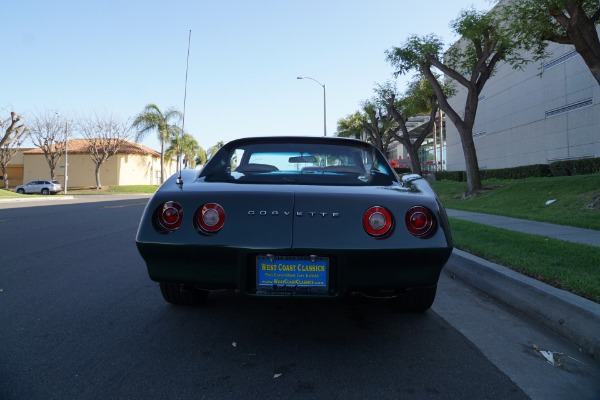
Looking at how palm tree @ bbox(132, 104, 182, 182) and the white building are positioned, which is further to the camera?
palm tree @ bbox(132, 104, 182, 182)

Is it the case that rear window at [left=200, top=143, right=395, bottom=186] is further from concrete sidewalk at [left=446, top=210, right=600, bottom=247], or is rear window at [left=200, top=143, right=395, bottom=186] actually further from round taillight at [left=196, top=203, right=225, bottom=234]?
concrete sidewalk at [left=446, top=210, right=600, bottom=247]

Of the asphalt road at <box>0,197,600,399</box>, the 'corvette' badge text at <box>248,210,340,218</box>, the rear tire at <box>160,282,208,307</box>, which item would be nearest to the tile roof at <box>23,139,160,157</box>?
the asphalt road at <box>0,197,600,399</box>

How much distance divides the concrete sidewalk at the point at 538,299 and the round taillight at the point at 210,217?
258 centimetres

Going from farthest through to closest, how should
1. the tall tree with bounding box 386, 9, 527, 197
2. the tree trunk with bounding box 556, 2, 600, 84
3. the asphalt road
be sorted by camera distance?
1. the tall tree with bounding box 386, 9, 527, 197
2. the tree trunk with bounding box 556, 2, 600, 84
3. the asphalt road

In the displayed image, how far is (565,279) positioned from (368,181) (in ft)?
7.25

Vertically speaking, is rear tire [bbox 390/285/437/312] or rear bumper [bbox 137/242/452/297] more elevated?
rear bumper [bbox 137/242/452/297]

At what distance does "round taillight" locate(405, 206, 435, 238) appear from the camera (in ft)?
8.44

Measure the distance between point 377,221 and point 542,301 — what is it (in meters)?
1.96

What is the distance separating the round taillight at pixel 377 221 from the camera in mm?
2529

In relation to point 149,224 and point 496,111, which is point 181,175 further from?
point 496,111

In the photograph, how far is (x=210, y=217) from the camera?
2584 mm

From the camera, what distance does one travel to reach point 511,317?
3572 mm

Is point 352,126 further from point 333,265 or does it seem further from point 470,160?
point 333,265

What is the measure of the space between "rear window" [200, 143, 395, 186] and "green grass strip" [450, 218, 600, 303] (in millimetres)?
1909
